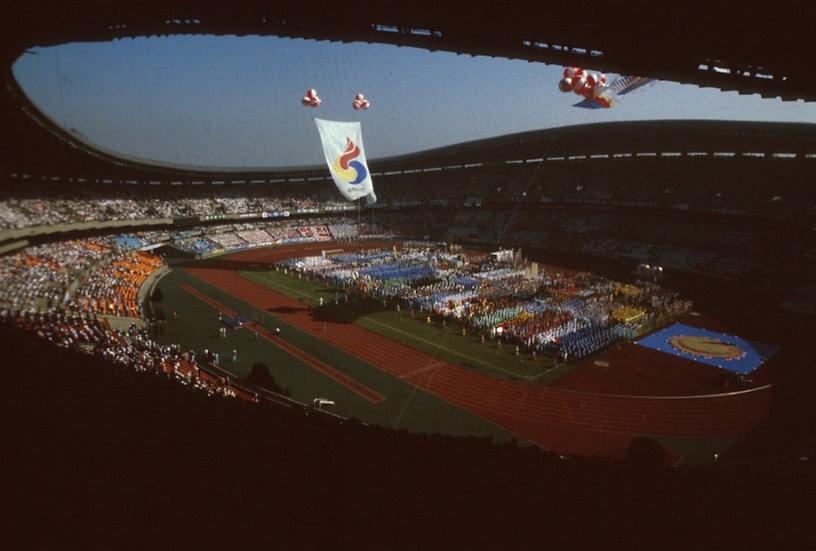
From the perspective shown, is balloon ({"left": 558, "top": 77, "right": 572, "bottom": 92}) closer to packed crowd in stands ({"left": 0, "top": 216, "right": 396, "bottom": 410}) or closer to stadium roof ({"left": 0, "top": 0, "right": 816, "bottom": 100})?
stadium roof ({"left": 0, "top": 0, "right": 816, "bottom": 100})

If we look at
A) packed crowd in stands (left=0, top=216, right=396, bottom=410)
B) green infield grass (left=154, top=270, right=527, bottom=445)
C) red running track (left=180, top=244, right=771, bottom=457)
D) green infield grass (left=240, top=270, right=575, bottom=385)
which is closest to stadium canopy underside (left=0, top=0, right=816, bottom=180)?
packed crowd in stands (left=0, top=216, right=396, bottom=410)

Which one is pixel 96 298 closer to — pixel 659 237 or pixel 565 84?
pixel 565 84

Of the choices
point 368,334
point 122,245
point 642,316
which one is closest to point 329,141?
point 368,334

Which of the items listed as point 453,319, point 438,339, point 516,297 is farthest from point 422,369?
point 516,297

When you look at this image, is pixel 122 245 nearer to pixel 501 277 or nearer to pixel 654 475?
pixel 501 277

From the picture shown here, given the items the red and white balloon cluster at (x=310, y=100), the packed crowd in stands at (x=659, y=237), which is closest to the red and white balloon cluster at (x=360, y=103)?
the red and white balloon cluster at (x=310, y=100)

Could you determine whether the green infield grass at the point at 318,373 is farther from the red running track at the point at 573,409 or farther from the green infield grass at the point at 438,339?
the green infield grass at the point at 438,339
